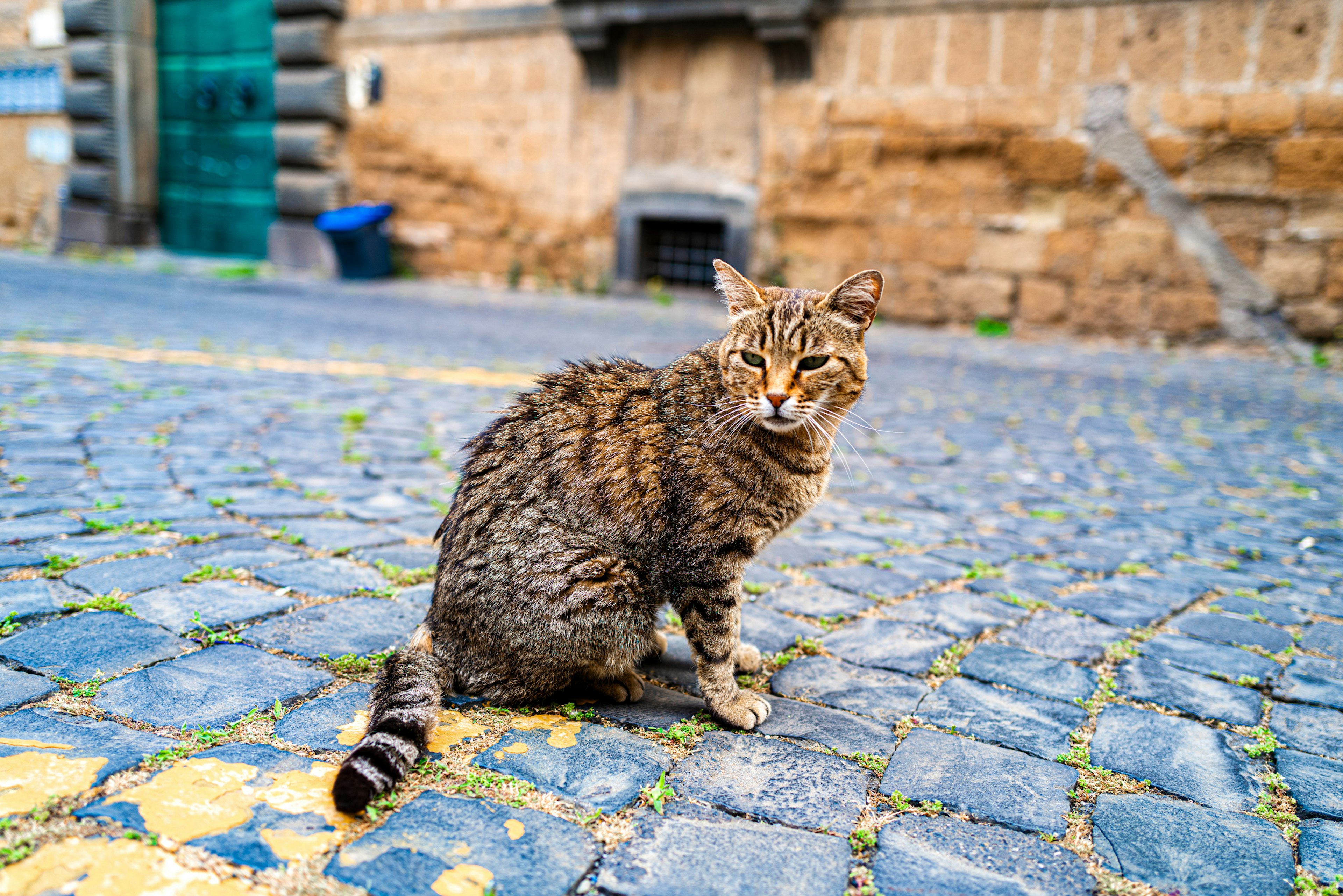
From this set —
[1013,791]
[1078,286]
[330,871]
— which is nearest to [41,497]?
[330,871]

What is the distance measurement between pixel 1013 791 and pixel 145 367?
6.00 meters

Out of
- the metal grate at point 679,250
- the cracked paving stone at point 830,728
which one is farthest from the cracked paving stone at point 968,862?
the metal grate at point 679,250

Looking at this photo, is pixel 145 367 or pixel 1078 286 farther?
pixel 1078 286

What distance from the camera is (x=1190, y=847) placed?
1.73 meters

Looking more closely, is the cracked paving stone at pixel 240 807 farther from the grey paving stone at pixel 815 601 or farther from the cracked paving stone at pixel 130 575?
the grey paving stone at pixel 815 601

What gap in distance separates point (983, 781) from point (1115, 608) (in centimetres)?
132

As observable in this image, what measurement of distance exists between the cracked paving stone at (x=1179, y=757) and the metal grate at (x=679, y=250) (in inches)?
352

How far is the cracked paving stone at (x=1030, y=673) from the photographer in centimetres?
239

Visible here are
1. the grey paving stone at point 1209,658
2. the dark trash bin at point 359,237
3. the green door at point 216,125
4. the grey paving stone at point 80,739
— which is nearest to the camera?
the grey paving stone at point 80,739

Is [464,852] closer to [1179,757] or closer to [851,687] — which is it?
[851,687]

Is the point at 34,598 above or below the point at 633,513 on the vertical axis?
below

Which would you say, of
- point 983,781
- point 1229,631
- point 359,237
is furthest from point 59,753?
point 359,237

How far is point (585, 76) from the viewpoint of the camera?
35.4 feet

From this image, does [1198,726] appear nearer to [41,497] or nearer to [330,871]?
[330,871]
